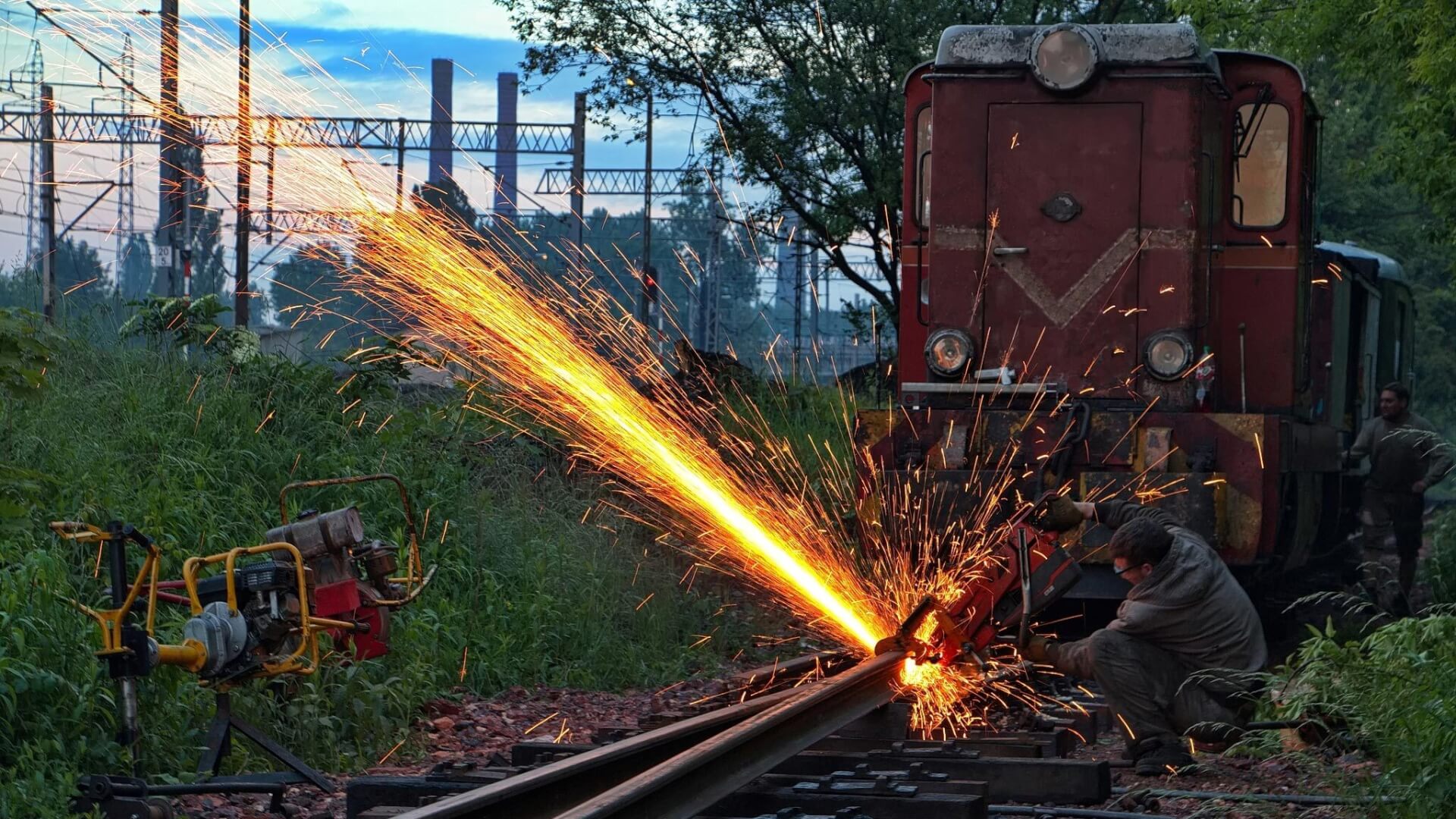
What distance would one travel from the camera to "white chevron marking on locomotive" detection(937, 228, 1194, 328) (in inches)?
366

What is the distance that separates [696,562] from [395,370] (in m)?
2.82

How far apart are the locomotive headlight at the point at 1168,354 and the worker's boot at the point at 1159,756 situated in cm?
301

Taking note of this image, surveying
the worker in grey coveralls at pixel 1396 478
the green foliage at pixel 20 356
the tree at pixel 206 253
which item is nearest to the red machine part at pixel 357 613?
the green foliage at pixel 20 356

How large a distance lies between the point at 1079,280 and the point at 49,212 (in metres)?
18.0

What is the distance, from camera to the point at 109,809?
4.95 m

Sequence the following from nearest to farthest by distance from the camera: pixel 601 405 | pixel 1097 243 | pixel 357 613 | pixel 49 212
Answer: pixel 357 613 → pixel 1097 243 → pixel 601 405 → pixel 49 212

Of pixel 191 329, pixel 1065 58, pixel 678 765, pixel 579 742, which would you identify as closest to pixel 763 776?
pixel 678 765

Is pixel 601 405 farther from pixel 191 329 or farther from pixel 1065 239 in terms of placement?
pixel 1065 239

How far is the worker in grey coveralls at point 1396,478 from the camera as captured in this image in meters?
12.1

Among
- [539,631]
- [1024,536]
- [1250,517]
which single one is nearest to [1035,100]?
[1250,517]

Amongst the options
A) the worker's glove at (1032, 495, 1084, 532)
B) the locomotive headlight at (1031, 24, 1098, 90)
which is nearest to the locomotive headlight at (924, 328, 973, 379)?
the locomotive headlight at (1031, 24, 1098, 90)

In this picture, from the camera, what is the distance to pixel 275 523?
31.0 feet

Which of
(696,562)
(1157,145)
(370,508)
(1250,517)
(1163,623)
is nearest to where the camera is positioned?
(1163,623)

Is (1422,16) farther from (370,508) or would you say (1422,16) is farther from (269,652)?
(269,652)
